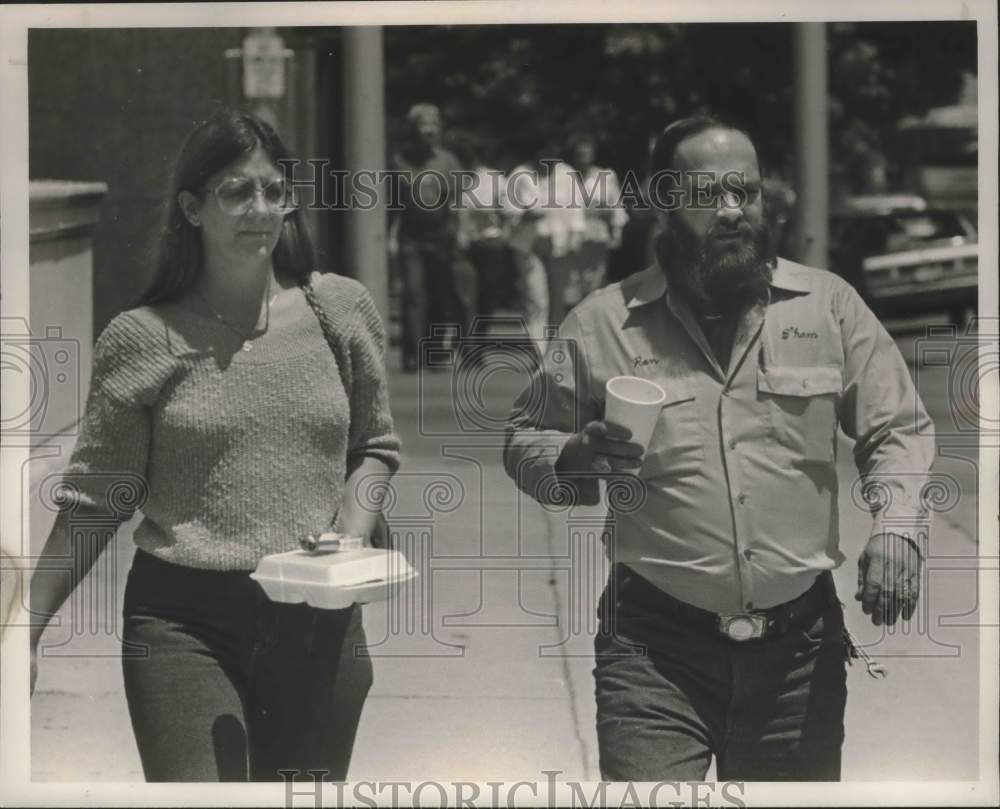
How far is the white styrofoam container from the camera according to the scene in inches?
156

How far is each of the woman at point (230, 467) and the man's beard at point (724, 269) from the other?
0.77 m

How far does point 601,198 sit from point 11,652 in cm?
327

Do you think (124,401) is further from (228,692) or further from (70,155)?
(70,155)

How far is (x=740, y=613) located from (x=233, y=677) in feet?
3.78

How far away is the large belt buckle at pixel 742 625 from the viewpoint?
13.3 feet

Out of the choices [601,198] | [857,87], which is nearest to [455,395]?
[601,198]

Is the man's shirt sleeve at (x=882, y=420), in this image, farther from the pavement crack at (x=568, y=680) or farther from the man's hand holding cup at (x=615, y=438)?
the pavement crack at (x=568, y=680)

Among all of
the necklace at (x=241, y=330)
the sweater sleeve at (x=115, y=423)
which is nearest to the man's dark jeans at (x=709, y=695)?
the necklace at (x=241, y=330)

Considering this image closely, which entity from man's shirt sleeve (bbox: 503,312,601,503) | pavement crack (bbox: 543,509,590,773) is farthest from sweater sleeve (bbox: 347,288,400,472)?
pavement crack (bbox: 543,509,590,773)

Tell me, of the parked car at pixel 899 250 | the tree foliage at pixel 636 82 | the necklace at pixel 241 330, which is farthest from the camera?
the tree foliage at pixel 636 82

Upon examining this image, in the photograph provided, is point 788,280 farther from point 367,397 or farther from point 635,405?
point 367,397

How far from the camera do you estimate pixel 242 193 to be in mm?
4164

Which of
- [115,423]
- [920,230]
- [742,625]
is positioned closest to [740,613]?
[742,625]

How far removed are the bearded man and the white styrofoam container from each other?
422 mm
